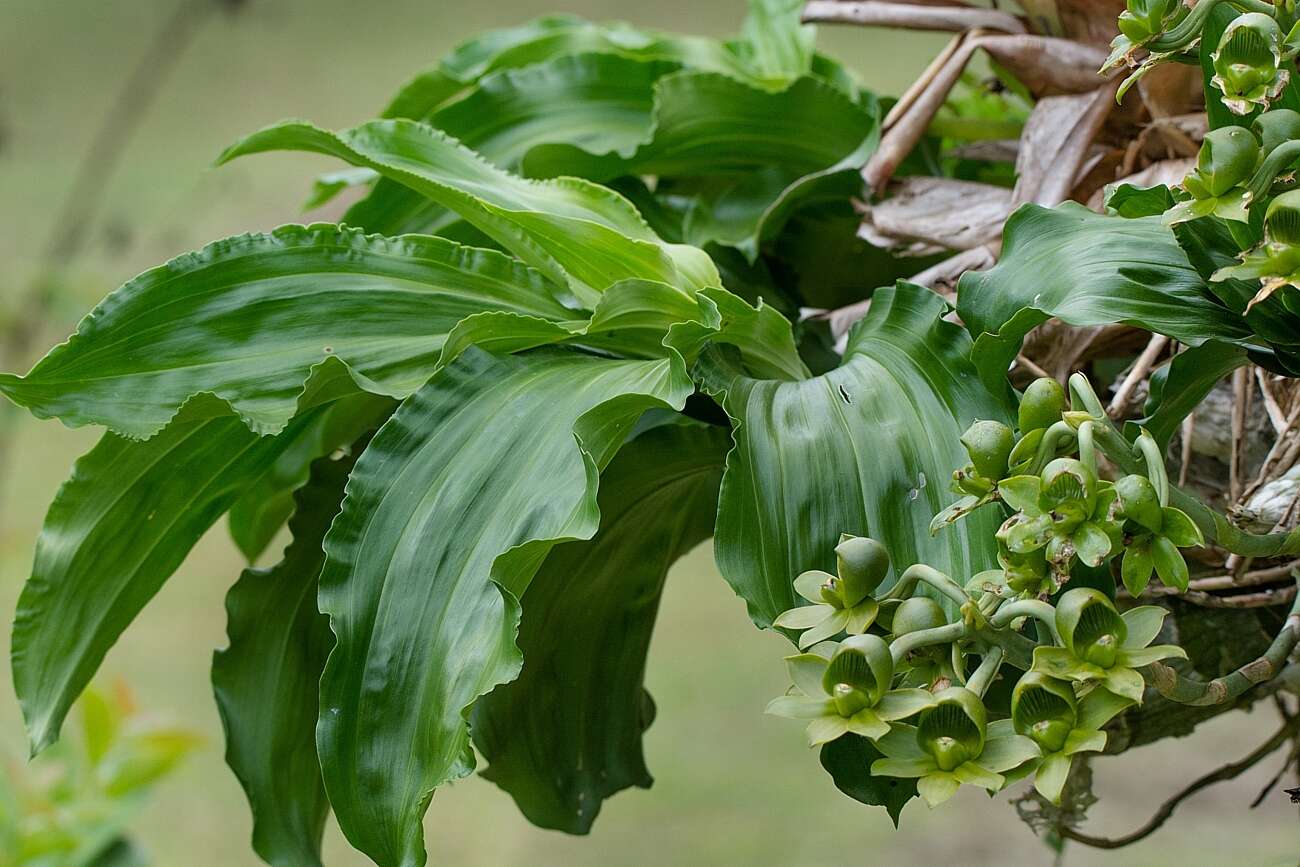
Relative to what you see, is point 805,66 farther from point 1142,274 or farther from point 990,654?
point 990,654

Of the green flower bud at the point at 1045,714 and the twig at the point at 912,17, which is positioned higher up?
the twig at the point at 912,17

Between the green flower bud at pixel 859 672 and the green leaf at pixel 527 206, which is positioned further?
the green leaf at pixel 527 206

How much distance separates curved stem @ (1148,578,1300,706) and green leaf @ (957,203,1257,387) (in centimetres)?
10

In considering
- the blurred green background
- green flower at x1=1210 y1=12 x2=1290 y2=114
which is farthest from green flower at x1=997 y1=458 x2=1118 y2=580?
the blurred green background

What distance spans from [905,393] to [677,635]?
125 cm

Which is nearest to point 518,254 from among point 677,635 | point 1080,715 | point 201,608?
point 1080,715

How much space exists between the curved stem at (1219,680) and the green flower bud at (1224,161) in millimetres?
134

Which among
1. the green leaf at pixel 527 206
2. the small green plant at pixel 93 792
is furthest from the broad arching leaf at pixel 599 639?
the small green plant at pixel 93 792

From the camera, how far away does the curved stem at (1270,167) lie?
1.00 feet

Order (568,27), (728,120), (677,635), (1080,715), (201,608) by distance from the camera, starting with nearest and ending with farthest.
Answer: (1080,715)
(728,120)
(568,27)
(677,635)
(201,608)

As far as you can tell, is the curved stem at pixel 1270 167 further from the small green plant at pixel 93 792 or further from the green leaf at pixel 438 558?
the small green plant at pixel 93 792

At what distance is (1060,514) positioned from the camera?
28 centimetres

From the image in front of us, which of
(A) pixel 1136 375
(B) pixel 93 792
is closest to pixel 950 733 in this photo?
(A) pixel 1136 375

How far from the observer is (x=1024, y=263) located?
1.30 ft
